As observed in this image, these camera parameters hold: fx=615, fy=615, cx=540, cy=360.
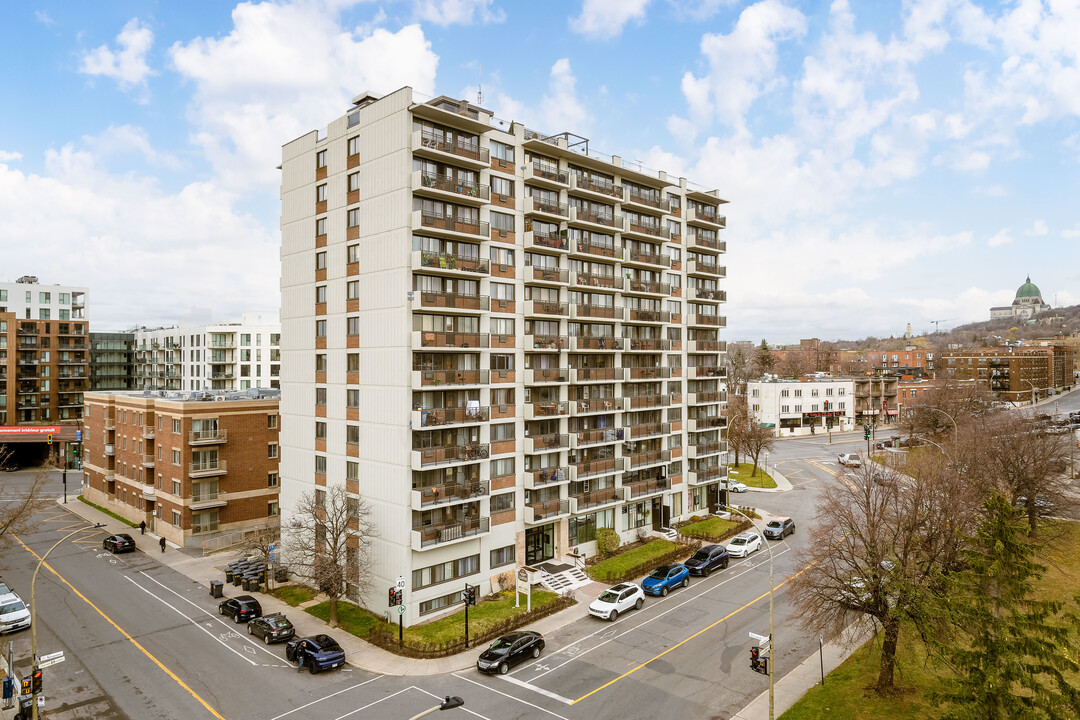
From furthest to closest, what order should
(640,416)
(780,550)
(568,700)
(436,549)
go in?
(640,416)
(780,550)
(436,549)
(568,700)

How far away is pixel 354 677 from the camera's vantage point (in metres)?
30.6

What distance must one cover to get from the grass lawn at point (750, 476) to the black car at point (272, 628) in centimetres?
5773

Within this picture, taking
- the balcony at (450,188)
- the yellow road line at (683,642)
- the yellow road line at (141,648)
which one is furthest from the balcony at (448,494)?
the balcony at (450,188)

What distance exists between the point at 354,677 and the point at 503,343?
72.7 feet

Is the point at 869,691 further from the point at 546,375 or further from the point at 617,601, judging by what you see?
the point at 546,375

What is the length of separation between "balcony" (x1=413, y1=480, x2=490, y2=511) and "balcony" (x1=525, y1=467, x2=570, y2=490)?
162 inches

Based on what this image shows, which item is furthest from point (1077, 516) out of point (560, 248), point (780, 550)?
point (560, 248)

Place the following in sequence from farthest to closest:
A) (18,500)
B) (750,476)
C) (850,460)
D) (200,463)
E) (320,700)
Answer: (850,460)
(750,476)
(18,500)
(200,463)
(320,700)

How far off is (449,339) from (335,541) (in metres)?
13.8

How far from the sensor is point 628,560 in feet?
156

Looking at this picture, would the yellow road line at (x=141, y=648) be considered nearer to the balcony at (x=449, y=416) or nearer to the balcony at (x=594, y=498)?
the balcony at (x=449, y=416)

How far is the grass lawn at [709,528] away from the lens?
53.5 metres

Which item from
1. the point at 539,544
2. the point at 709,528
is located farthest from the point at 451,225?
the point at 709,528

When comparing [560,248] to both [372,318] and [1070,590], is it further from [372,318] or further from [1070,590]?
[1070,590]
